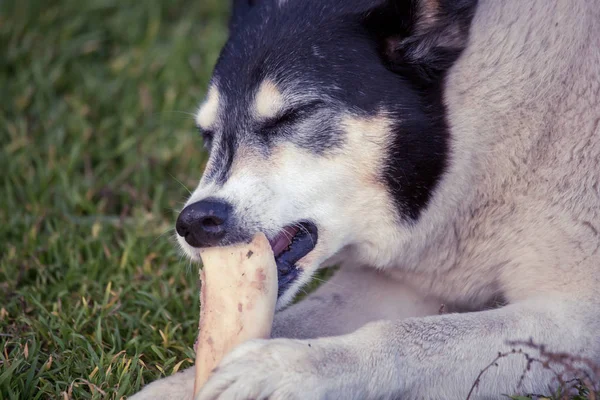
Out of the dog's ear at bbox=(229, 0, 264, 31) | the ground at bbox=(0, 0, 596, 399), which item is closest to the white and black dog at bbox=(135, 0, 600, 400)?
the dog's ear at bbox=(229, 0, 264, 31)

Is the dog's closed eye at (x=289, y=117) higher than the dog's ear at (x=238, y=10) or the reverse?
the reverse

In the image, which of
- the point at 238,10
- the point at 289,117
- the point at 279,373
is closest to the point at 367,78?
the point at 289,117

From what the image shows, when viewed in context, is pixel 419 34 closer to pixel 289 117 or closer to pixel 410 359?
pixel 289 117

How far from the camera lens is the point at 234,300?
2.82 m

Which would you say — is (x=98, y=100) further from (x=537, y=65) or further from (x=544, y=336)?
(x=544, y=336)

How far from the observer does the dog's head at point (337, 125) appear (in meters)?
3.12

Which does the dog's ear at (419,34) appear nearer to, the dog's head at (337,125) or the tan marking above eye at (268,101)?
the dog's head at (337,125)

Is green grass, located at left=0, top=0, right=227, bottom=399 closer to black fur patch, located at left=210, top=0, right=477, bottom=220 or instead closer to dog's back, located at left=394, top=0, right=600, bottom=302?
black fur patch, located at left=210, top=0, right=477, bottom=220

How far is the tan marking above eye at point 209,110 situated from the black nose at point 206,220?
507 millimetres

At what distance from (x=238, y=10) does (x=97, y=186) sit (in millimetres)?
1440

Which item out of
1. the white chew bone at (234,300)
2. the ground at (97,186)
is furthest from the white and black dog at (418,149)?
the ground at (97,186)

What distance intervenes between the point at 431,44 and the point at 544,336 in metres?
1.13

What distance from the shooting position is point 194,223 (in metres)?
2.98

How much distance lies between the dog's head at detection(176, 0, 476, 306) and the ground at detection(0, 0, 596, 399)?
0.58 metres
